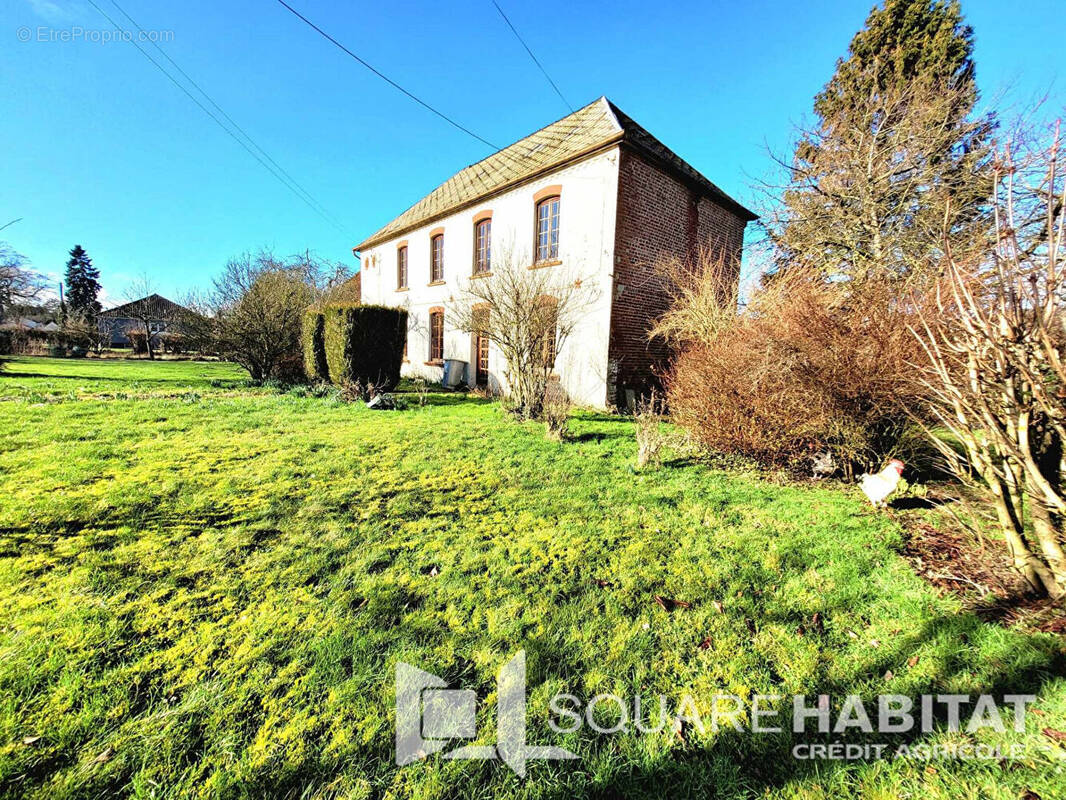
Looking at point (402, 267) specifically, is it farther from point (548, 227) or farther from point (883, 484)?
point (883, 484)

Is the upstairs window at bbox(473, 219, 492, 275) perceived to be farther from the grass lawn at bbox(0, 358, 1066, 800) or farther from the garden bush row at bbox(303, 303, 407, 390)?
the grass lawn at bbox(0, 358, 1066, 800)

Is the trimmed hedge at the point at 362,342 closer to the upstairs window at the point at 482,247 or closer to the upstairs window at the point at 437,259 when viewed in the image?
the upstairs window at the point at 482,247

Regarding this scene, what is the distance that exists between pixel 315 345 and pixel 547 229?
7722 millimetres

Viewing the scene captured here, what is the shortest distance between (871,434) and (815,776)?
4351 mm

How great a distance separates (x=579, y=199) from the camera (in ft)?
33.3

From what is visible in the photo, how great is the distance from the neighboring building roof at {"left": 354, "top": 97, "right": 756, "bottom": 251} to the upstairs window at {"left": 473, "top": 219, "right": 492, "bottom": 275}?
0.84 metres

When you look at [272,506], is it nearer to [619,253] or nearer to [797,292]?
[797,292]

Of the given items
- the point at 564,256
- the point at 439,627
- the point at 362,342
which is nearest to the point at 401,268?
the point at 362,342

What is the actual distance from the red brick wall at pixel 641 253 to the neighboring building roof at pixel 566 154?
46 centimetres

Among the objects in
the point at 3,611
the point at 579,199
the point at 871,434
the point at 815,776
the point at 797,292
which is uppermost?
the point at 579,199

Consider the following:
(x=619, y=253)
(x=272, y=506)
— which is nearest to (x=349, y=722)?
(x=272, y=506)

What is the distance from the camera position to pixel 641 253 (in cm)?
994

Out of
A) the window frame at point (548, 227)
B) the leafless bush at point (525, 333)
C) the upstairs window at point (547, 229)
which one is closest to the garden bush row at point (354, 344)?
the leafless bush at point (525, 333)

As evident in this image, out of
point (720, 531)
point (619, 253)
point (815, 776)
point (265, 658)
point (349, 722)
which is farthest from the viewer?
point (619, 253)
